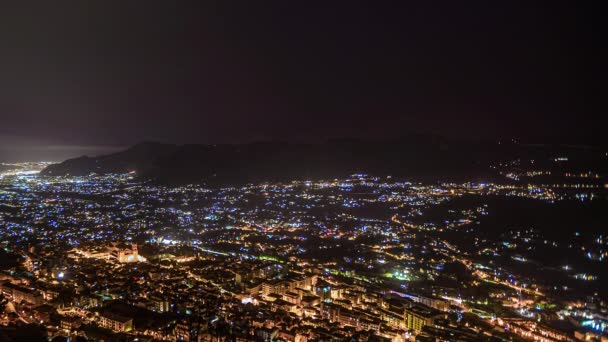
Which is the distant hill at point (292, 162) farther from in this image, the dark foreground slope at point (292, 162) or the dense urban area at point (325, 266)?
the dense urban area at point (325, 266)

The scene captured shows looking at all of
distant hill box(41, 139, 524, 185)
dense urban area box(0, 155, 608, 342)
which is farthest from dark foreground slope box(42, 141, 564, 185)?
dense urban area box(0, 155, 608, 342)

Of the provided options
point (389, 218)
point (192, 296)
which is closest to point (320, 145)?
point (389, 218)

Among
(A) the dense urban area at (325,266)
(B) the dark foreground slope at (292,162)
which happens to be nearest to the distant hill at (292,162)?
(B) the dark foreground slope at (292,162)

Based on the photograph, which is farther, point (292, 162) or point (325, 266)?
point (292, 162)

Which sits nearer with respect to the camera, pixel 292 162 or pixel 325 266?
pixel 325 266

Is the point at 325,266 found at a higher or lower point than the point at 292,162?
lower

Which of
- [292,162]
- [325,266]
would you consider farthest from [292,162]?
[325,266]

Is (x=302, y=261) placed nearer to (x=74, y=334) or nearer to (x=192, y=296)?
(x=192, y=296)

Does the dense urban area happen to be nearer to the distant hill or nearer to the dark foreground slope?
the distant hill

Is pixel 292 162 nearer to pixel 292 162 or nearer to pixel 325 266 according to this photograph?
pixel 292 162
